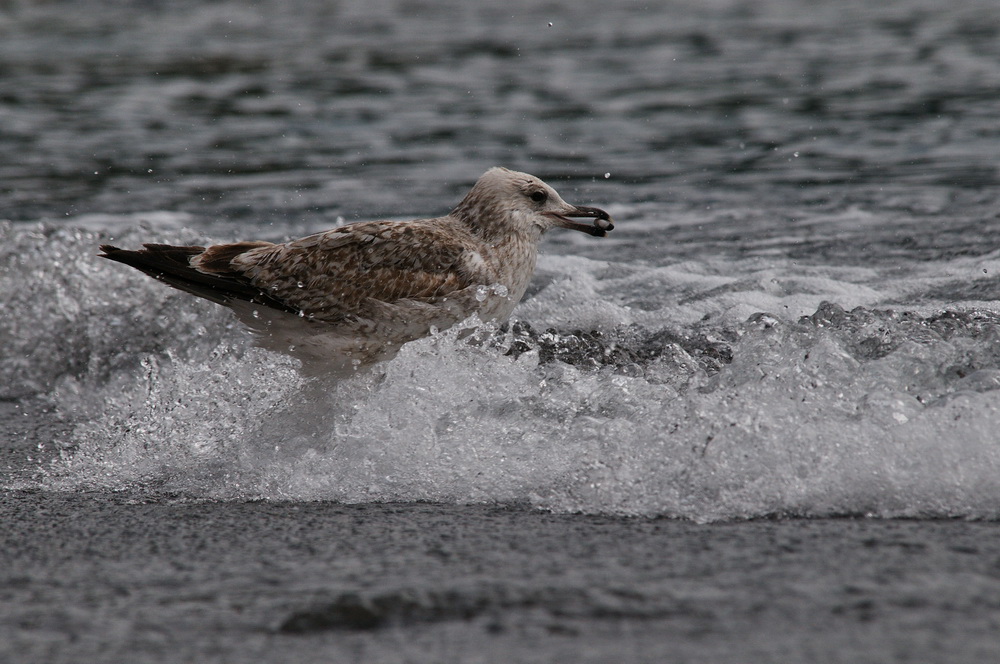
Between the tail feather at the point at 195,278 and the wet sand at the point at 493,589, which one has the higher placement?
the tail feather at the point at 195,278

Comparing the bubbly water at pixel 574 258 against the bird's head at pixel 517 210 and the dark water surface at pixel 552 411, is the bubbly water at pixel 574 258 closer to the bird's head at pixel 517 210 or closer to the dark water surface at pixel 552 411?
the dark water surface at pixel 552 411

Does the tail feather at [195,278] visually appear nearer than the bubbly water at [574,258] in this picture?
No

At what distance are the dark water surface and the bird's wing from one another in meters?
0.31

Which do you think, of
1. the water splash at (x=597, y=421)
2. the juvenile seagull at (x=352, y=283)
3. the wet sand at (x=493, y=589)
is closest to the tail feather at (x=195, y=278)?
the juvenile seagull at (x=352, y=283)

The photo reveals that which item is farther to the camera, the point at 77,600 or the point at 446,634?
the point at 77,600

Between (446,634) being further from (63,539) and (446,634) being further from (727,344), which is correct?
(727,344)

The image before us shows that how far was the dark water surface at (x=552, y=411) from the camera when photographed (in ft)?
10.8

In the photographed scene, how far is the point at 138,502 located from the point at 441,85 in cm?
1135

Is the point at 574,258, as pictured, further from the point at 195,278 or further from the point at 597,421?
the point at 597,421

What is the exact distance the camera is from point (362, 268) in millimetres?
5340

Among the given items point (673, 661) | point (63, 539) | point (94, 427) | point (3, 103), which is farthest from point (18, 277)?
point (3, 103)

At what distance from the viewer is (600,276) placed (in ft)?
26.4

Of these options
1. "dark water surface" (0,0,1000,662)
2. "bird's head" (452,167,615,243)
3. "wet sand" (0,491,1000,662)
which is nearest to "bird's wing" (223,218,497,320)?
"bird's head" (452,167,615,243)

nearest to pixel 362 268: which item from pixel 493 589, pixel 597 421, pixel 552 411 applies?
pixel 552 411
